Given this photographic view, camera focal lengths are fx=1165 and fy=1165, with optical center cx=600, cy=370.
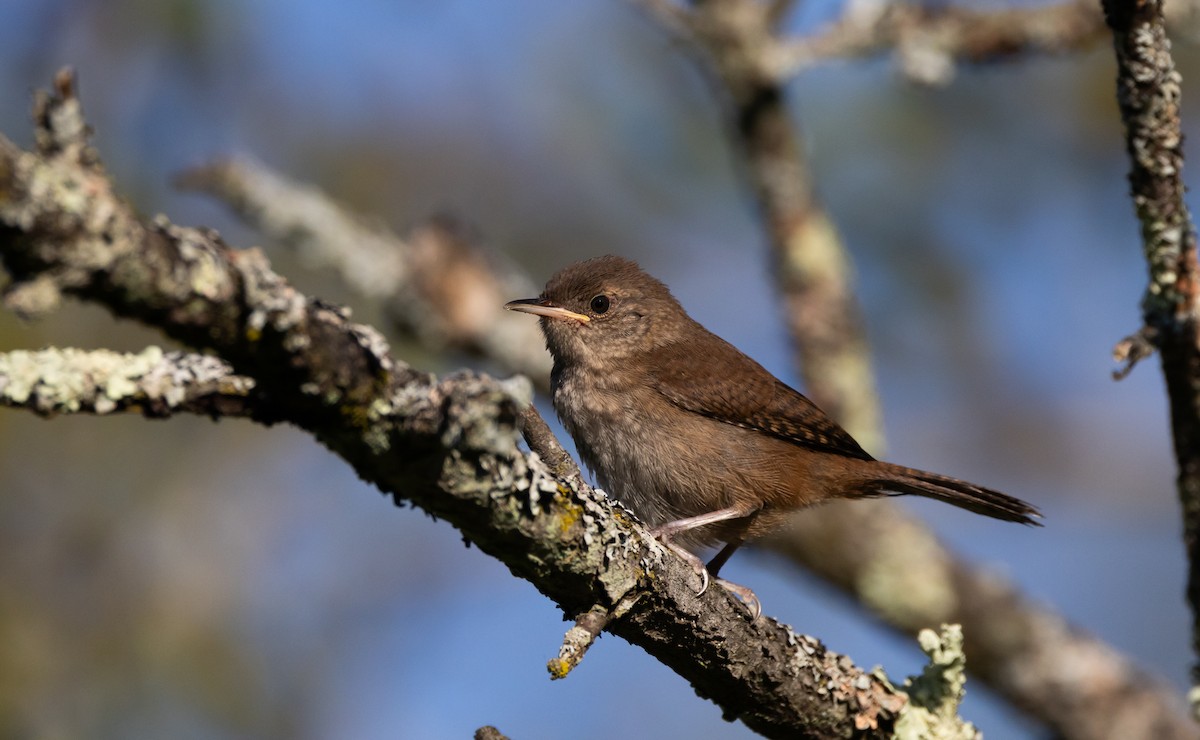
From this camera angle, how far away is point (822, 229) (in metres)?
5.94

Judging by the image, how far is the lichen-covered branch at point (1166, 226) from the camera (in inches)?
110

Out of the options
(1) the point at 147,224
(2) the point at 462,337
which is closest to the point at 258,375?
(1) the point at 147,224

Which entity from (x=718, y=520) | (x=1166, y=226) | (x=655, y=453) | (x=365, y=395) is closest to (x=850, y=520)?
(x=718, y=520)

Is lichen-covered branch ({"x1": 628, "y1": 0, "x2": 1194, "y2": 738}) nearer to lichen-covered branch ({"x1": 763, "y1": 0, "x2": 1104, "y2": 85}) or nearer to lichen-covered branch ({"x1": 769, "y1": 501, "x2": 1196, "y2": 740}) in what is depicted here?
lichen-covered branch ({"x1": 769, "y1": 501, "x2": 1196, "y2": 740})

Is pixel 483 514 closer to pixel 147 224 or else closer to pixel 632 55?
pixel 147 224

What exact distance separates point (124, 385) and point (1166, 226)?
2.62m

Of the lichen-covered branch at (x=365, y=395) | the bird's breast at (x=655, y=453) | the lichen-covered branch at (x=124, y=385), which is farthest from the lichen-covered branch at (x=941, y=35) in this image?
the lichen-covered branch at (x=124, y=385)

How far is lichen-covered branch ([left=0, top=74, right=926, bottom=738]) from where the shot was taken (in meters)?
1.39

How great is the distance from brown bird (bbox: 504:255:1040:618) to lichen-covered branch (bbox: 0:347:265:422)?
225 centimetres

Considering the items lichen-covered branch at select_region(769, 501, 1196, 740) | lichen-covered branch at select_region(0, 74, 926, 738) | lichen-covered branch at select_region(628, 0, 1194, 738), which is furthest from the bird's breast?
lichen-covered branch at select_region(0, 74, 926, 738)

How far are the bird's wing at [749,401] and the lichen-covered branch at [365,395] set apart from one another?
64.7 inches

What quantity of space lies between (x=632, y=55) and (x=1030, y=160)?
2.89 metres

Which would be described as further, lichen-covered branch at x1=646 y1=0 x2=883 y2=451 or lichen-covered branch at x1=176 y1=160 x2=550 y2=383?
lichen-covered branch at x1=176 y1=160 x2=550 y2=383

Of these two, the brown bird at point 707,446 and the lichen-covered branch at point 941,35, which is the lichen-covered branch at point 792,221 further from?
the brown bird at point 707,446
